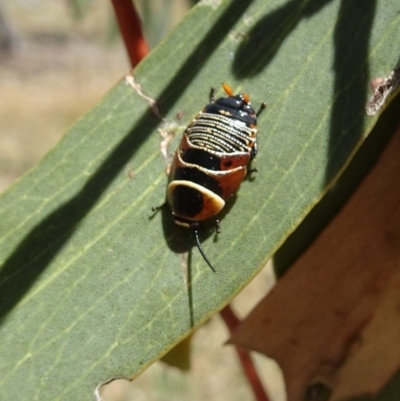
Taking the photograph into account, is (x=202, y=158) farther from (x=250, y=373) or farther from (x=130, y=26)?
(x=250, y=373)

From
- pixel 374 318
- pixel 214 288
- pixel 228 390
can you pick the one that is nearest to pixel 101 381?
pixel 214 288


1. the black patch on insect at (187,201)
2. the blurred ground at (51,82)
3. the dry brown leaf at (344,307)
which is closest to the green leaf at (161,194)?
the black patch on insect at (187,201)

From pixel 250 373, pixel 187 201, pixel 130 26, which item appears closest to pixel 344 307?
pixel 250 373

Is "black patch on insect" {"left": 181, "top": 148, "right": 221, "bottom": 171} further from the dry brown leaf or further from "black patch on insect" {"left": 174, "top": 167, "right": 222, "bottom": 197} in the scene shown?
the dry brown leaf

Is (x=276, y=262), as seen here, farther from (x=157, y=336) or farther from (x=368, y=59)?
(x=368, y=59)

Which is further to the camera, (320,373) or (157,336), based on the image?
(320,373)

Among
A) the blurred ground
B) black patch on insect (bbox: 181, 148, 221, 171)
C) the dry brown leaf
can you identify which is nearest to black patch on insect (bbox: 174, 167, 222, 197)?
black patch on insect (bbox: 181, 148, 221, 171)

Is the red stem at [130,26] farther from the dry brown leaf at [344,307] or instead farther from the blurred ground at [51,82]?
the blurred ground at [51,82]
